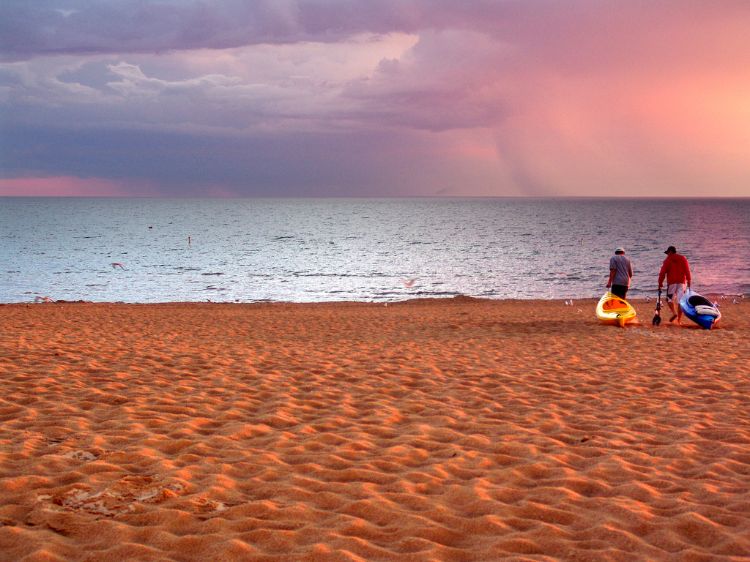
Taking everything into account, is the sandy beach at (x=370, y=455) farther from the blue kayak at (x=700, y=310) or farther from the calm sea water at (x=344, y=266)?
the calm sea water at (x=344, y=266)

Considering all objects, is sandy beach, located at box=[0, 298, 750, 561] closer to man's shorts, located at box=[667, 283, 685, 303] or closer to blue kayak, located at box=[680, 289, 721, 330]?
blue kayak, located at box=[680, 289, 721, 330]

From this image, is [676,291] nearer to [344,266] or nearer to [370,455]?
[370,455]

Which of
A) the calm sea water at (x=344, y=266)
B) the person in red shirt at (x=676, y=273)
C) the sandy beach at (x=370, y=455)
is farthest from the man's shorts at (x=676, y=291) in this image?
the calm sea water at (x=344, y=266)

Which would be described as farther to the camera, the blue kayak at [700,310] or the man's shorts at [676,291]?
the man's shorts at [676,291]

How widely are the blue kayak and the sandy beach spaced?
433cm

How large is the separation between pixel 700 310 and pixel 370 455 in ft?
40.2

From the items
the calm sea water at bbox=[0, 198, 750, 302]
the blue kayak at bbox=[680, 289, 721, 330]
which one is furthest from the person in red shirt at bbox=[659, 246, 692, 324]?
the calm sea water at bbox=[0, 198, 750, 302]

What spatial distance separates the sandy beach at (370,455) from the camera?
145 inches

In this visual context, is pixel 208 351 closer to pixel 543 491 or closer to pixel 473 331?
pixel 473 331

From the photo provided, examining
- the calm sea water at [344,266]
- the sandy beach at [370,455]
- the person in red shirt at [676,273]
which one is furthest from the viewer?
the calm sea water at [344,266]

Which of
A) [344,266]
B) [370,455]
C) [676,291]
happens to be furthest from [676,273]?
[344,266]

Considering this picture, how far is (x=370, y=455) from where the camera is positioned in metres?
5.27

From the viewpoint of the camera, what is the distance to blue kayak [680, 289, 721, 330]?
48.1 feet

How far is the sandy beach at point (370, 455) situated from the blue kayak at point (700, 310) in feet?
14.2
